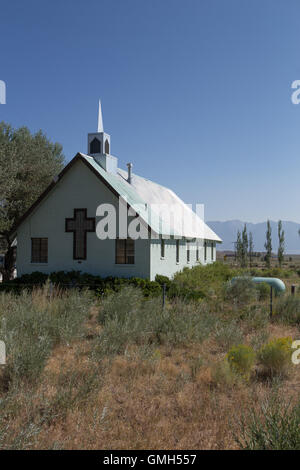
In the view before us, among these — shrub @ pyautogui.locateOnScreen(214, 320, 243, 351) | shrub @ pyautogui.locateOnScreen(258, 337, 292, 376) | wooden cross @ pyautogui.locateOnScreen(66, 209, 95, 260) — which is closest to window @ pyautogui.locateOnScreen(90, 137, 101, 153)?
wooden cross @ pyautogui.locateOnScreen(66, 209, 95, 260)

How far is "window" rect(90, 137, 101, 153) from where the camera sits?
2233 cm

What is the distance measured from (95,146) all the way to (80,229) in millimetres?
5413

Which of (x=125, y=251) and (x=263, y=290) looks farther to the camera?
(x=125, y=251)

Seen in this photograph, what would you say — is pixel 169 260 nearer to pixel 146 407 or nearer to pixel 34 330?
pixel 34 330

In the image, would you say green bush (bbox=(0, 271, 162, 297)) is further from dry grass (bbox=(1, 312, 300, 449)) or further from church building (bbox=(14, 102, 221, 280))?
dry grass (bbox=(1, 312, 300, 449))

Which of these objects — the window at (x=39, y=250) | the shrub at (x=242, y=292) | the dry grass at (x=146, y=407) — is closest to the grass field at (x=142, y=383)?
the dry grass at (x=146, y=407)

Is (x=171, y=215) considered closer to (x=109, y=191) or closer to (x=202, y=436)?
(x=109, y=191)

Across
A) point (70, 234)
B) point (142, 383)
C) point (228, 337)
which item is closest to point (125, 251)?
point (70, 234)

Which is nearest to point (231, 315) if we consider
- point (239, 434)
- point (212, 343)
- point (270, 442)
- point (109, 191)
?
point (212, 343)

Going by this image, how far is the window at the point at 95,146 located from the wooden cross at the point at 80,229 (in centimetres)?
423

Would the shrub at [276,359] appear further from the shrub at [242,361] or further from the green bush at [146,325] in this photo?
the green bush at [146,325]

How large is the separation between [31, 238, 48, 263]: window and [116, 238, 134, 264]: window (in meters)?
4.52

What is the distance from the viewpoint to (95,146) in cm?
2242

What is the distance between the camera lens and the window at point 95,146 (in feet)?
73.3
